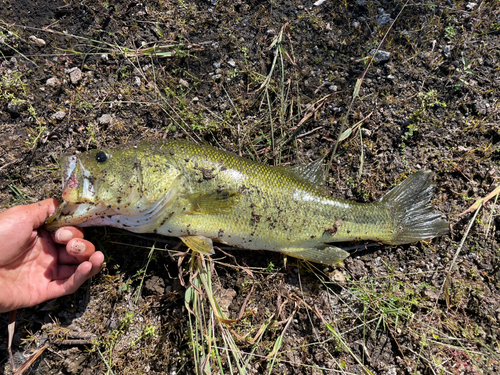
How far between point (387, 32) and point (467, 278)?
3.19m

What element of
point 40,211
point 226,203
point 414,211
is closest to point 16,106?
point 40,211

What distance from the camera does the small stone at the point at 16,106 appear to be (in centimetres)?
345

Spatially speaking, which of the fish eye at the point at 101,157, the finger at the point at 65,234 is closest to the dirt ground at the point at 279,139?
the finger at the point at 65,234

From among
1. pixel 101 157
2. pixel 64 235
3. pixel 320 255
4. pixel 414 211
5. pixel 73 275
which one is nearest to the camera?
pixel 101 157

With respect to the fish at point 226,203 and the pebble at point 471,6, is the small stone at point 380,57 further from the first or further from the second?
the fish at point 226,203

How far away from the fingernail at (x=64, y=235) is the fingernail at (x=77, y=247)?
0.39 ft

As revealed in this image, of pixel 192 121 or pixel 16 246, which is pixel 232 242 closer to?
pixel 192 121

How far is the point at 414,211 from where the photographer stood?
3371mm

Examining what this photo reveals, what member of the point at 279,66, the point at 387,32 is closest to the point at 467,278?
the point at 387,32

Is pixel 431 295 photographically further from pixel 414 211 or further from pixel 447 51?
pixel 447 51

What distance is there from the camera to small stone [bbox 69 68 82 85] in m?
3.57

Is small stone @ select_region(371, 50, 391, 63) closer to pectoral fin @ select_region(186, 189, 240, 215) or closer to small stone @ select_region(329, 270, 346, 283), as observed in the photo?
pectoral fin @ select_region(186, 189, 240, 215)

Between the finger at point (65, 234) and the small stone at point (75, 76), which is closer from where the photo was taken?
the finger at point (65, 234)

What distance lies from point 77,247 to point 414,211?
3660 mm
